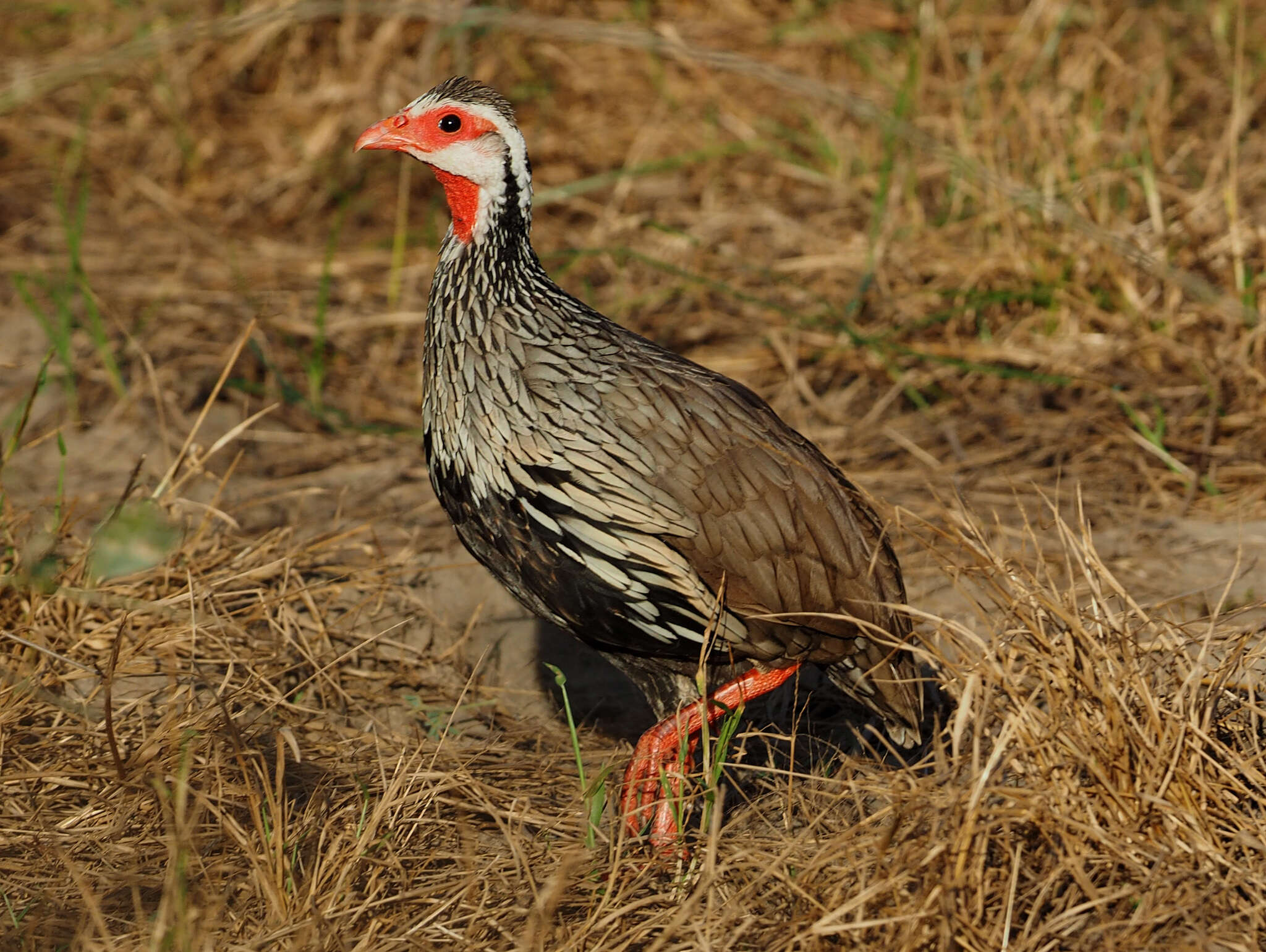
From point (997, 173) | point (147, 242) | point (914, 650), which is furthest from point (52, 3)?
point (914, 650)

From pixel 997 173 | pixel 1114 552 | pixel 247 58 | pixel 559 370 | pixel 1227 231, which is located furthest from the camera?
pixel 247 58

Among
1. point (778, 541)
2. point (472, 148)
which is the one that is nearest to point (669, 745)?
point (778, 541)

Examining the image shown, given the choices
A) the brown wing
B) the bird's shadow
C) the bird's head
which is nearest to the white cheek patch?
the bird's head

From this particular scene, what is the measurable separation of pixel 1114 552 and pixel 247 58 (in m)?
4.97

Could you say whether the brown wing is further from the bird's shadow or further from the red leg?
the bird's shadow

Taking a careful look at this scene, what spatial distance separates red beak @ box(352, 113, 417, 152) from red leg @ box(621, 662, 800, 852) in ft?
5.03

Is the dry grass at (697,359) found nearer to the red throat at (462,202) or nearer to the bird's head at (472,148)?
the bird's head at (472,148)

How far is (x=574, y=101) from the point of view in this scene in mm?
7090

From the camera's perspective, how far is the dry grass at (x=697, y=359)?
260 centimetres

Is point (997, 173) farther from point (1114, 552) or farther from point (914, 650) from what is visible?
point (914, 650)

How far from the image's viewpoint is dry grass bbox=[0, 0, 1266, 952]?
8.53 ft

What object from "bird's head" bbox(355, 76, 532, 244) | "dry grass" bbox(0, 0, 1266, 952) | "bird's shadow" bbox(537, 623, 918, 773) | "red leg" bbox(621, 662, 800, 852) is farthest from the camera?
"bird's shadow" bbox(537, 623, 918, 773)

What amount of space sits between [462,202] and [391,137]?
241 mm

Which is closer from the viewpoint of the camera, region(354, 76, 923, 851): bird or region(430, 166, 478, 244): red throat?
region(354, 76, 923, 851): bird
